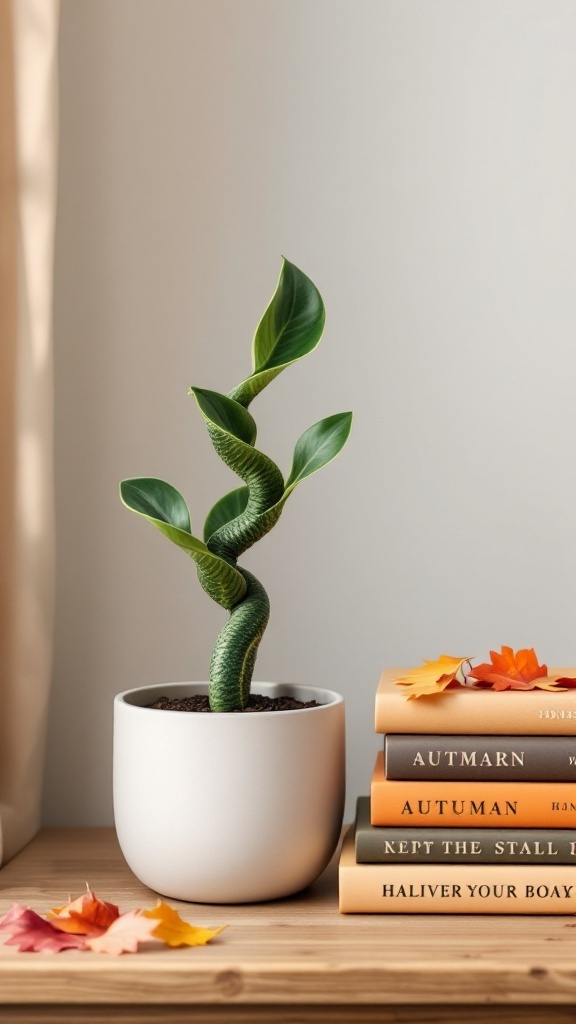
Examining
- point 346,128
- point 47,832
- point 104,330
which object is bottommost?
point 47,832

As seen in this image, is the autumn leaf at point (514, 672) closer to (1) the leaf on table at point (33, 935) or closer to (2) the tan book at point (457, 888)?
(2) the tan book at point (457, 888)

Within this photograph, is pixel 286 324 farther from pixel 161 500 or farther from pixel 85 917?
pixel 85 917

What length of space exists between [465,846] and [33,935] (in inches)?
13.5

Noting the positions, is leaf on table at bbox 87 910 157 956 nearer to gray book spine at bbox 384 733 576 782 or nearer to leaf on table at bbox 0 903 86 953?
leaf on table at bbox 0 903 86 953

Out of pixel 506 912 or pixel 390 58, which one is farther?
pixel 390 58

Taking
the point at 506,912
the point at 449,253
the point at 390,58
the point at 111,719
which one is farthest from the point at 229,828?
the point at 390,58

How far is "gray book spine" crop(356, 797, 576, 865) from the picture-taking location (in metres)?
0.80

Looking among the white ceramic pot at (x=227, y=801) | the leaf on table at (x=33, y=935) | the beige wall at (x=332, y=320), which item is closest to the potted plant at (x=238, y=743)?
the white ceramic pot at (x=227, y=801)

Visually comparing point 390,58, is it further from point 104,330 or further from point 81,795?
point 81,795

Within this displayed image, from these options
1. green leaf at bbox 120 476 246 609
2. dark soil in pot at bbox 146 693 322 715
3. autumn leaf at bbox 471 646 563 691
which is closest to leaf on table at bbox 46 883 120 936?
dark soil in pot at bbox 146 693 322 715

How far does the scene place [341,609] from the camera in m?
1.14

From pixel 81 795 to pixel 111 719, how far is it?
0.10 m

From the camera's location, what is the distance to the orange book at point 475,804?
0.82 meters

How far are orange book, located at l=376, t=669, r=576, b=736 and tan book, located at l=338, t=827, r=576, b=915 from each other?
4.3 inches
